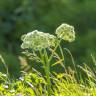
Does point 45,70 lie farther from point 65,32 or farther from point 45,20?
point 45,20

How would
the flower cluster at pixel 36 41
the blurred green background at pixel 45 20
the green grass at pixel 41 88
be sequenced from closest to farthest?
1. the flower cluster at pixel 36 41
2. the green grass at pixel 41 88
3. the blurred green background at pixel 45 20

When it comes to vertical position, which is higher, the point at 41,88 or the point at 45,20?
the point at 45,20

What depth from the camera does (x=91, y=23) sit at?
10.8 metres

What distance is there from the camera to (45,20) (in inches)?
441

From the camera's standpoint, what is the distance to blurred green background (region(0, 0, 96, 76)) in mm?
10320

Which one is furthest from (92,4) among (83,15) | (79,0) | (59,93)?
(59,93)

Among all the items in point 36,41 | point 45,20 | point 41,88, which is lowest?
point 41,88

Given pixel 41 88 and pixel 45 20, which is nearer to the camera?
pixel 41 88

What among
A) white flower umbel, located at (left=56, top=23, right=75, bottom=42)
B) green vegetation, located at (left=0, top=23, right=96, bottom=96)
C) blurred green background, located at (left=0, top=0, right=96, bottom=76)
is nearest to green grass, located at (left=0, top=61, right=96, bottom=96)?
green vegetation, located at (left=0, top=23, right=96, bottom=96)

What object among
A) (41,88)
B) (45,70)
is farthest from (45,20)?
(45,70)

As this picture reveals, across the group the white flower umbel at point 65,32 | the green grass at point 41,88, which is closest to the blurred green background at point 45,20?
the green grass at point 41,88

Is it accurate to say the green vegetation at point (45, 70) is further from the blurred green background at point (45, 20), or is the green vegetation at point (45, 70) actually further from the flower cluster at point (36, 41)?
the blurred green background at point (45, 20)

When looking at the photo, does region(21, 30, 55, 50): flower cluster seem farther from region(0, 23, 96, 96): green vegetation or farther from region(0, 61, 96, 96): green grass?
region(0, 61, 96, 96): green grass

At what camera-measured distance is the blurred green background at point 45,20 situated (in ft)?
33.9
